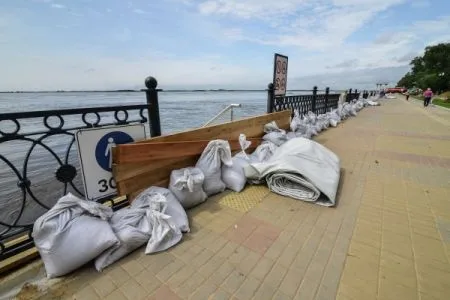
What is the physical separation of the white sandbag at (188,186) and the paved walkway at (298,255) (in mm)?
123

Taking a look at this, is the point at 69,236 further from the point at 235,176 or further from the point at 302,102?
the point at 302,102

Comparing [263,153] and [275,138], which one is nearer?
[263,153]

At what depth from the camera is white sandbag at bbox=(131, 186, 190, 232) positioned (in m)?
2.21

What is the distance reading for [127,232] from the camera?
6.36 ft

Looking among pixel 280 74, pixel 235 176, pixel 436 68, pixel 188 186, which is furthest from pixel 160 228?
pixel 436 68

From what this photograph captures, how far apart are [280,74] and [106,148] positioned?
4256 mm

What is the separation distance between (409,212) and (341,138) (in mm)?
4349

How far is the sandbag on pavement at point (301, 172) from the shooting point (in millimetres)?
2850

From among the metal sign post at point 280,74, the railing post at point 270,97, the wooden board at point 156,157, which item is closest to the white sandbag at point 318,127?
the metal sign post at point 280,74

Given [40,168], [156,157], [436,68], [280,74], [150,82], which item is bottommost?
[40,168]

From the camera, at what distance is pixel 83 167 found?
2.21m

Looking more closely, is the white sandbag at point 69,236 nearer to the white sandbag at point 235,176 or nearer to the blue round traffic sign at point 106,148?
the blue round traffic sign at point 106,148

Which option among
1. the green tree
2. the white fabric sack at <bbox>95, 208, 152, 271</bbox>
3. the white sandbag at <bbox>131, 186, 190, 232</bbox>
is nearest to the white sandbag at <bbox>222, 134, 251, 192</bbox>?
the white sandbag at <bbox>131, 186, 190, 232</bbox>

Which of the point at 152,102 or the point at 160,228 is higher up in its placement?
the point at 152,102
